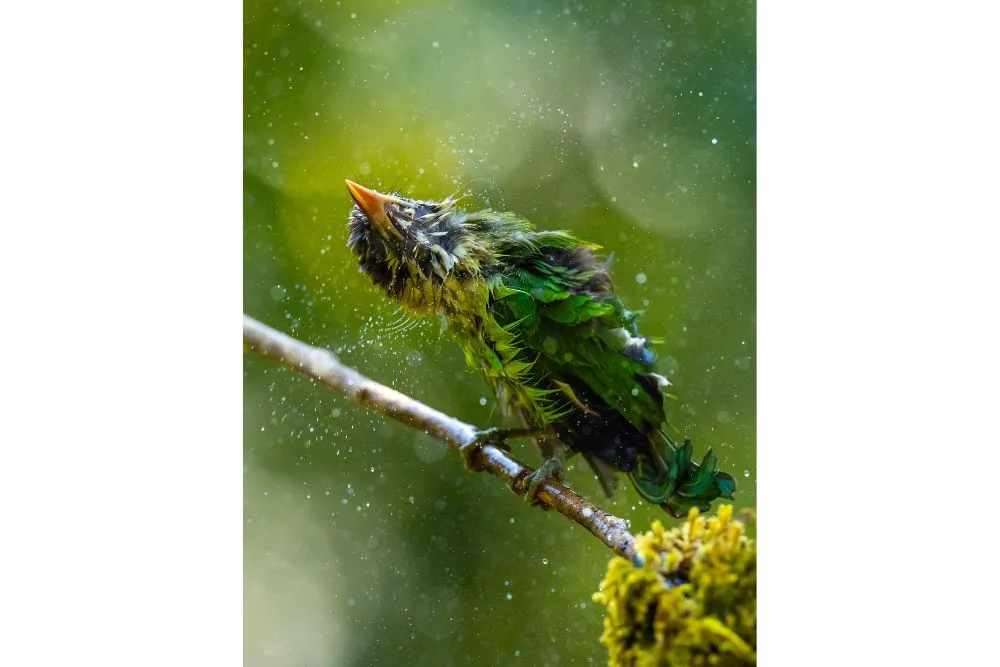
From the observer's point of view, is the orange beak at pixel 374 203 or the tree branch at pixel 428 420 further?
the orange beak at pixel 374 203

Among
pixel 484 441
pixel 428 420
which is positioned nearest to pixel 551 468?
pixel 484 441

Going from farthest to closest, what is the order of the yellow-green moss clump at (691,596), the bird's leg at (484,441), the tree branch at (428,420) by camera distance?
the bird's leg at (484,441), the tree branch at (428,420), the yellow-green moss clump at (691,596)

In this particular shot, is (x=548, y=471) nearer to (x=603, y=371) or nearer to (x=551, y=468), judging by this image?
(x=551, y=468)

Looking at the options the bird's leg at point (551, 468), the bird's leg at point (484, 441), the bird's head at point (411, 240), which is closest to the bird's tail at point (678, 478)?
the bird's leg at point (551, 468)

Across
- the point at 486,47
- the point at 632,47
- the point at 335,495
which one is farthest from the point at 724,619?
the point at 486,47

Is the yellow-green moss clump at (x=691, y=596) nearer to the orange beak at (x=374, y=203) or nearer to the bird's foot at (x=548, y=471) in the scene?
the bird's foot at (x=548, y=471)

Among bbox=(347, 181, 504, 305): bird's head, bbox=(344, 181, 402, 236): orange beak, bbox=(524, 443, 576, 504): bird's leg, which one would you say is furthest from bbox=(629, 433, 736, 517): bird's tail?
bbox=(344, 181, 402, 236): orange beak

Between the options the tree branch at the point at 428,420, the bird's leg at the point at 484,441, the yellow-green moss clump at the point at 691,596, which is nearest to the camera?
the yellow-green moss clump at the point at 691,596
